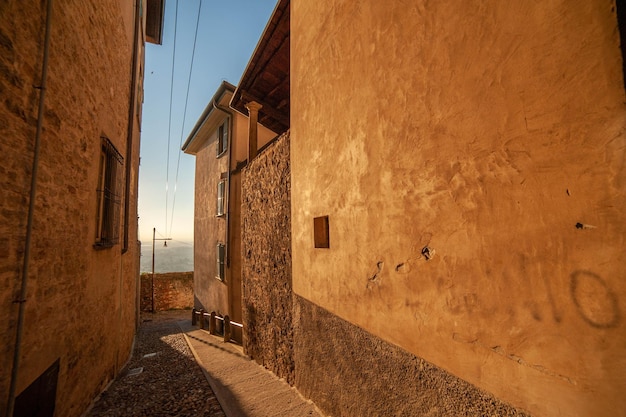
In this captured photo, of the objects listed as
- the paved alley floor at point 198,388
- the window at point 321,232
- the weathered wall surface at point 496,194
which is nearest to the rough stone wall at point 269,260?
the paved alley floor at point 198,388

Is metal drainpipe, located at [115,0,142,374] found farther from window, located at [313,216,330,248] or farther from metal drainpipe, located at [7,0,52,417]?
window, located at [313,216,330,248]

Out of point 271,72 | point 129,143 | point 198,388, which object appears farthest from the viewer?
point 271,72

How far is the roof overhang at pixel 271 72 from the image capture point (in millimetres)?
6219

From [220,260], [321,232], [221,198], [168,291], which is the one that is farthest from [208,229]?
[321,232]

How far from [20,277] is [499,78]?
4.12 m

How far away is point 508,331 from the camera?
1652 mm

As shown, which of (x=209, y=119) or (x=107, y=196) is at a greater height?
(x=209, y=119)

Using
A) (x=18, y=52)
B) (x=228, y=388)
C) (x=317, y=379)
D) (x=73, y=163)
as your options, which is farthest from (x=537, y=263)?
(x=228, y=388)

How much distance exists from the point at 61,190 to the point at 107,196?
184 centimetres

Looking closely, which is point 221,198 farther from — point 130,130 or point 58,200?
point 58,200

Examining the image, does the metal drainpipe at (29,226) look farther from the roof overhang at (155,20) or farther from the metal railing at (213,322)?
the roof overhang at (155,20)

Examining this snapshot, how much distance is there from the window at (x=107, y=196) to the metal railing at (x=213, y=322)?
14.3 feet

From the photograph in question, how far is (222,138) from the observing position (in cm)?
1166

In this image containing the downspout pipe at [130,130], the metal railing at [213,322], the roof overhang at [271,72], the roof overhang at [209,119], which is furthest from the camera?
the roof overhang at [209,119]
